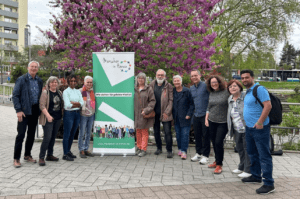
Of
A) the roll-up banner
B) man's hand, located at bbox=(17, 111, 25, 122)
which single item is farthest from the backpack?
man's hand, located at bbox=(17, 111, 25, 122)

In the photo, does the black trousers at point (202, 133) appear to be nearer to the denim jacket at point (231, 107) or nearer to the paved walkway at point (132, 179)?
the paved walkway at point (132, 179)

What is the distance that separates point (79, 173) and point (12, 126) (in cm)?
656

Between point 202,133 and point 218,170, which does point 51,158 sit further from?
point 218,170

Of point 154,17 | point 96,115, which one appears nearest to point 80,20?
point 154,17

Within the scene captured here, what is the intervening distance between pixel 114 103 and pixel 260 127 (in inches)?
127

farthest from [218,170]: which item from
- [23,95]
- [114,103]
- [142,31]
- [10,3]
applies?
[10,3]

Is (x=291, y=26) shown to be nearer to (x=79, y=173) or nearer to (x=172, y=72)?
(x=172, y=72)

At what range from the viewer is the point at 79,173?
4762mm

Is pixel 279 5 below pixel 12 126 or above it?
above

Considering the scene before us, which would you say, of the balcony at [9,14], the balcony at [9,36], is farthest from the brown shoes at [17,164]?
the balcony at [9,14]

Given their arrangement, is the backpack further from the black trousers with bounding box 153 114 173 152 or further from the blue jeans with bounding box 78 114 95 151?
the blue jeans with bounding box 78 114 95 151

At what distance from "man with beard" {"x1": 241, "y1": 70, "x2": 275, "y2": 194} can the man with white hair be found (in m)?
3.21

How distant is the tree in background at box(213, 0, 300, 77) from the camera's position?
22.3 meters

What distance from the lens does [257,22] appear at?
23.6 metres
